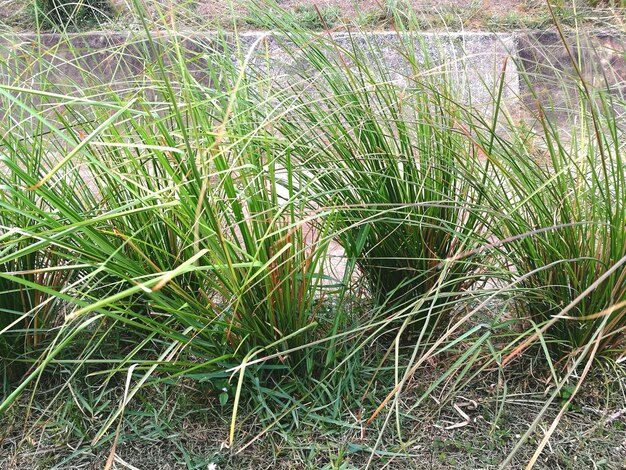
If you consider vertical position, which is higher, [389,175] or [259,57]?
[259,57]

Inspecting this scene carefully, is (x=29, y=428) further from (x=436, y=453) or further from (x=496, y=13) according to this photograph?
(x=496, y=13)

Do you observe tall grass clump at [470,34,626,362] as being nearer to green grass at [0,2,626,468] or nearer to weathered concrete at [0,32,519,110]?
green grass at [0,2,626,468]

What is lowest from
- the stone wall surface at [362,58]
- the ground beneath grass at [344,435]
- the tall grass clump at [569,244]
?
the ground beneath grass at [344,435]

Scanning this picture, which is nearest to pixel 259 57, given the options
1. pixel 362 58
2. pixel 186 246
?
pixel 362 58

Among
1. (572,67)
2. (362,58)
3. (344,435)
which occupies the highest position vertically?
(362,58)

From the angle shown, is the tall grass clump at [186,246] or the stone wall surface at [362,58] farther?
the stone wall surface at [362,58]

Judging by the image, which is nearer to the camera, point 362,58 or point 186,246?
point 186,246

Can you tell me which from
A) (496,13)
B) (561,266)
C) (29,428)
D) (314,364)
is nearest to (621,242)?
(561,266)

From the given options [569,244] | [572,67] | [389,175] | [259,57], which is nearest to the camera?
[569,244]

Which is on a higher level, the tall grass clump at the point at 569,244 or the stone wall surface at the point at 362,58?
the stone wall surface at the point at 362,58

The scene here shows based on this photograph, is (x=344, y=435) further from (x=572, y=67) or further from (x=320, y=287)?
(x=572, y=67)

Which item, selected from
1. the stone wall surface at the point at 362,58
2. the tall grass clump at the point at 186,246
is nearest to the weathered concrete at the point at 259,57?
the stone wall surface at the point at 362,58

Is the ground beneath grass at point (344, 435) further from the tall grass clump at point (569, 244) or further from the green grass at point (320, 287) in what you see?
the tall grass clump at point (569, 244)

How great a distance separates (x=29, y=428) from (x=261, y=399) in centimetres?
52
